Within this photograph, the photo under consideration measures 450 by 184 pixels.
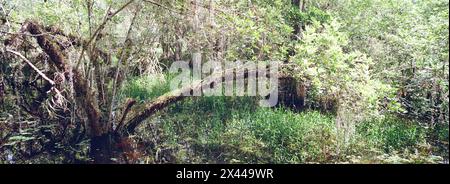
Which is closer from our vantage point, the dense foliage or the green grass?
the green grass

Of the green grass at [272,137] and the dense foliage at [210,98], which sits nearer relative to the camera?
the green grass at [272,137]

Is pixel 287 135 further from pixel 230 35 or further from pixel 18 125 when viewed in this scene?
pixel 18 125

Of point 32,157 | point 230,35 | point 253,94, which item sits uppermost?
point 230,35

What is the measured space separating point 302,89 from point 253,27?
2.69 metres

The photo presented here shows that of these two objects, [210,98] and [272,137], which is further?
[210,98]

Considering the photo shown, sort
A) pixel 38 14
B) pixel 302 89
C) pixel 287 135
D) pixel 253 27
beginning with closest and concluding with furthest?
pixel 253 27, pixel 287 135, pixel 38 14, pixel 302 89

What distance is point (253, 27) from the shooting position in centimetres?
630

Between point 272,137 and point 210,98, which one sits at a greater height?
point 210,98
